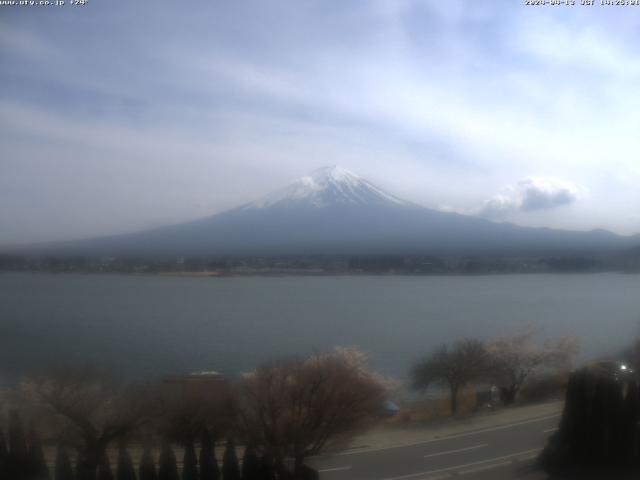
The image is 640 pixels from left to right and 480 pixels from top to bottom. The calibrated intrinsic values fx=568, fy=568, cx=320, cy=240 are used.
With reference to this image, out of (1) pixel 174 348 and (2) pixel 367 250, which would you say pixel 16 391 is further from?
(2) pixel 367 250

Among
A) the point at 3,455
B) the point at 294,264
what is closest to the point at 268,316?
the point at 294,264

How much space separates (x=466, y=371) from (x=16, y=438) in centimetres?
219

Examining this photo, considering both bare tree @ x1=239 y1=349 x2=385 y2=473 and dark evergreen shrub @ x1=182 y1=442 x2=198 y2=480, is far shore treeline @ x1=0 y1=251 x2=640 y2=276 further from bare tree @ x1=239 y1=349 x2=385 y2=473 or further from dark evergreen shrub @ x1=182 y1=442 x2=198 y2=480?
dark evergreen shrub @ x1=182 y1=442 x2=198 y2=480

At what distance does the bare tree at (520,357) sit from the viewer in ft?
10.0

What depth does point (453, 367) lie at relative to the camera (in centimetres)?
294

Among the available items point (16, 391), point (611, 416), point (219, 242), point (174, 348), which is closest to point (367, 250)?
point (219, 242)

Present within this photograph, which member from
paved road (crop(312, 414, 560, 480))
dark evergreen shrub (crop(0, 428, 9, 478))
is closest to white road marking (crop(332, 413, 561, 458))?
paved road (crop(312, 414, 560, 480))

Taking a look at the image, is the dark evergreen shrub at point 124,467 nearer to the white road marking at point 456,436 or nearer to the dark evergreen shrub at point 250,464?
the dark evergreen shrub at point 250,464

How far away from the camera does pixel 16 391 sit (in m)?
2.56

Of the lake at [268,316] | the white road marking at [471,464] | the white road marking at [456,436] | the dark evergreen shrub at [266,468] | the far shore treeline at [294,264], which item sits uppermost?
the far shore treeline at [294,264]

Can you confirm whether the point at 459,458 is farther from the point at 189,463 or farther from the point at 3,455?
the point at 3,455

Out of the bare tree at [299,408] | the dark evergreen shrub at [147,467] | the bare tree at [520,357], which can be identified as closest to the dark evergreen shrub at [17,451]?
the dark evergreen shrub at [147,467]

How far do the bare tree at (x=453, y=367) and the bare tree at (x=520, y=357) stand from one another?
0.27ft

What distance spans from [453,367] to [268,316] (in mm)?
992
